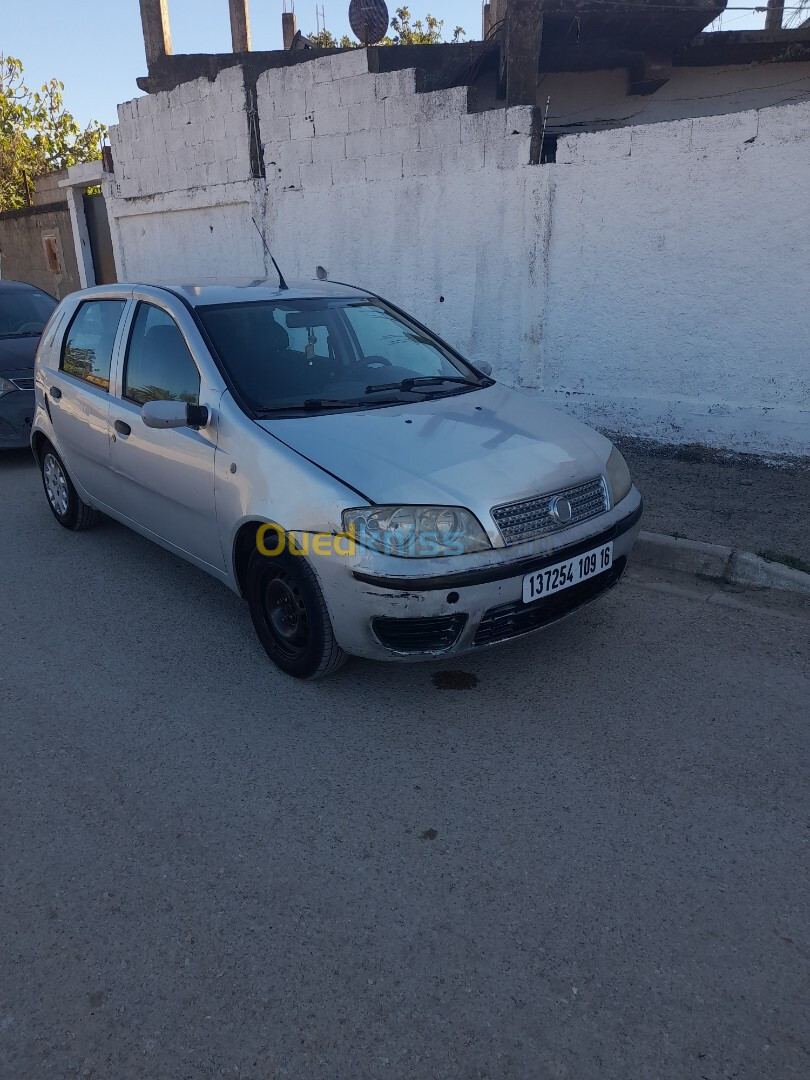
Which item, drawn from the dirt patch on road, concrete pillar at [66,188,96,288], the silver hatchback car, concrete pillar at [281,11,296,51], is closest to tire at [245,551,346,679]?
the silver hatchback car

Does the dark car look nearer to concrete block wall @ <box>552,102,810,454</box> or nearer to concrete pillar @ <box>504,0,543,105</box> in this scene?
concrete block wall @ <box>552,102,810,454</box>

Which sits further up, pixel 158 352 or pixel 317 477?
pixel 158 352

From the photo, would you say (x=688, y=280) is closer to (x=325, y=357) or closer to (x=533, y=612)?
(x=325, y=357)

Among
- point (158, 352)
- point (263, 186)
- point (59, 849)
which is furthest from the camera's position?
point (263, 186)

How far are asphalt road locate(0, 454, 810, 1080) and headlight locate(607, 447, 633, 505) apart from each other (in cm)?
72

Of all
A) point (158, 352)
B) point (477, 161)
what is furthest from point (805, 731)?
point (477, 161)

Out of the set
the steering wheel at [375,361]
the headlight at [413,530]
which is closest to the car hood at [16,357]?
the steering wheel at [375,361]

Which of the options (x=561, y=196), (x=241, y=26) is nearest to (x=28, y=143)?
(x=241, y=26)

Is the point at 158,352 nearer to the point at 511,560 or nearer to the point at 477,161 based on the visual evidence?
the point at 511,560

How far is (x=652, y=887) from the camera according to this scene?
2342 mm

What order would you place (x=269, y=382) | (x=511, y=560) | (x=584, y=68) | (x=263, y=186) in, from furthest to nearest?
(x=584, y=68) → (x=263, y=186) → (x=269, y=382) → (x=511, y=560)

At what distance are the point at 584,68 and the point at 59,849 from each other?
1081 cm

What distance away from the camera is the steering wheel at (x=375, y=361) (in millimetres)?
4082

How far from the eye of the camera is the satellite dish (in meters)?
10.9
